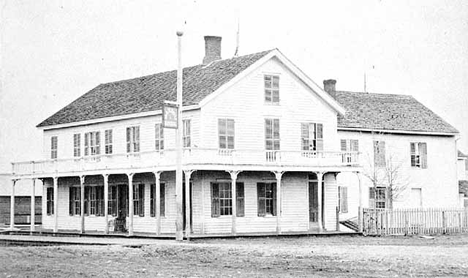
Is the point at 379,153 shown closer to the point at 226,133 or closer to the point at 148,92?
the point at 226,133

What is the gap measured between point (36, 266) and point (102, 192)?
80.0 feet

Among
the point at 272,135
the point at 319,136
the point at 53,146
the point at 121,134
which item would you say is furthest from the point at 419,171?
the point at 53,146

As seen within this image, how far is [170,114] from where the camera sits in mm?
35125

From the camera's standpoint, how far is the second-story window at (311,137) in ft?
147

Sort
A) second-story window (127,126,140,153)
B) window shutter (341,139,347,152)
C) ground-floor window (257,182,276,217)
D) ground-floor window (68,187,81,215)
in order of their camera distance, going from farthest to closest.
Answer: ground-floor window (68,187,81,215) → window shutter (341,139,347,152) → second-story window (127,126,140,153) → ground-floor window (257,182,276,217)

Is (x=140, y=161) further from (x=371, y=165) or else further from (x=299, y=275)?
(x=299, y=275)

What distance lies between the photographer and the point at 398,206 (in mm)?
50250

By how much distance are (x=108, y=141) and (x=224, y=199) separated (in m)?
8.43

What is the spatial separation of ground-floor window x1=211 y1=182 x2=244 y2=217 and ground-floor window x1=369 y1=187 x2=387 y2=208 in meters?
9.78

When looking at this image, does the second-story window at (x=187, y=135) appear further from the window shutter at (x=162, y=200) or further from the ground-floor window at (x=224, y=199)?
the window shutter at (x=162, y=200)

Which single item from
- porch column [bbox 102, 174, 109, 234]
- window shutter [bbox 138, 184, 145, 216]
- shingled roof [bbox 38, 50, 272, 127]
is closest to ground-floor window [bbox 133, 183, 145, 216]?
window shutter [bbox 138, 184, 145, 216]

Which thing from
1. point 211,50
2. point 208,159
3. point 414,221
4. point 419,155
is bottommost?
point 414,221

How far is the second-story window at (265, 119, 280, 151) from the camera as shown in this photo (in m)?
43.4

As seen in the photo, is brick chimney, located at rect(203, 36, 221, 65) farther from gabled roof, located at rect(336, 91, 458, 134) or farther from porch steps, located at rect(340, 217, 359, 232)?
porch steps, located at rect(340, 217, 359, 232)
